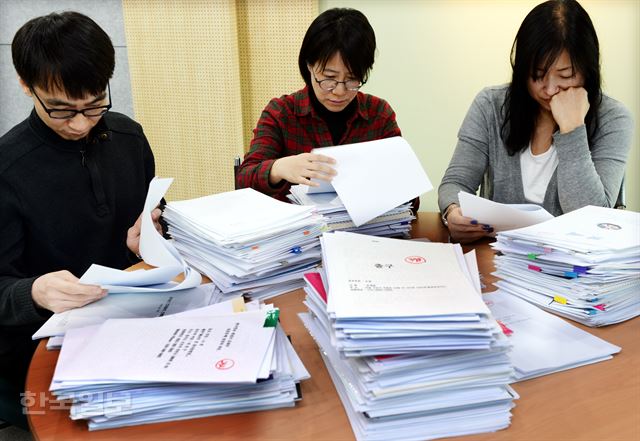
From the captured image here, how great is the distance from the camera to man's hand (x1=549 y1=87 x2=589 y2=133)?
61.6 inches

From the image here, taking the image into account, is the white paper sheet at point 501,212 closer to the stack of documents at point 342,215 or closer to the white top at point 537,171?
the stack of documents at point 342,215

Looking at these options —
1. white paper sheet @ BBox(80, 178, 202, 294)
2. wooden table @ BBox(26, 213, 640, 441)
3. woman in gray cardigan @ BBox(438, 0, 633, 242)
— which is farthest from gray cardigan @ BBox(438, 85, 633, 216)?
white paper sheet @ BBox(80, 178, 202, 294)

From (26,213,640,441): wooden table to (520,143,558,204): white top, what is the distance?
87 cm

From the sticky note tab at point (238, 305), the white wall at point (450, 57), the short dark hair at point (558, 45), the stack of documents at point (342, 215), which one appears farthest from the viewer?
A: the white wall at point (450, 57)

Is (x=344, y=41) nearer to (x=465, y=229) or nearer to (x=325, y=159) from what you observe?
(x=325, y=159)

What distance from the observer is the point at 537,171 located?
1.73 meters

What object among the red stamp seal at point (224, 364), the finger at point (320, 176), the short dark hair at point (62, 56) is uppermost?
the short dark hair at point (62, 56)

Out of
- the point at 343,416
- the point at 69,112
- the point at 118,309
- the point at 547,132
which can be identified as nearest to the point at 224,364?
the point at 343,416

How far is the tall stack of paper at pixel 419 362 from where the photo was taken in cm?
70

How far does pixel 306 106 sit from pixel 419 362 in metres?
1.28

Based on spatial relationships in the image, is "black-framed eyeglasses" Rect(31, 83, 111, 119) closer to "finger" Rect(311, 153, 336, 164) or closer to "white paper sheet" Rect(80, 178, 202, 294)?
"white paper sheet" Rect(80, 178, 202, 294)

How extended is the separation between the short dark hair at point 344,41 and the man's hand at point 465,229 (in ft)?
1.78

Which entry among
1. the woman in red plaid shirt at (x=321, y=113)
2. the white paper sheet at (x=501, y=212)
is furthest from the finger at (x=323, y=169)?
the white paper sheet at (x=501, y=212)

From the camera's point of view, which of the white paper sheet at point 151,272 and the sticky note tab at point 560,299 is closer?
the white paper sheet at point 151,272
